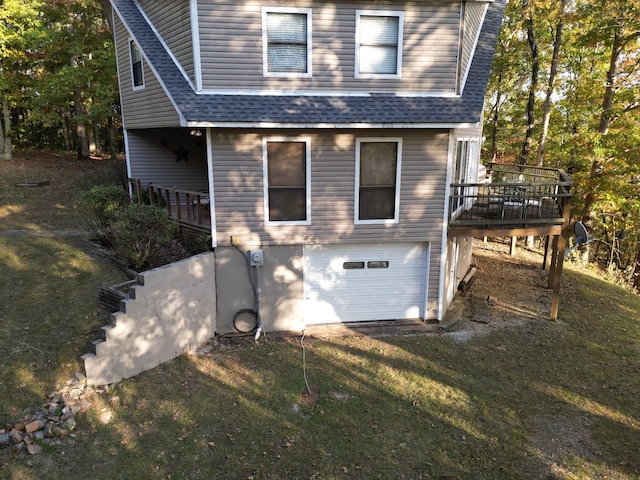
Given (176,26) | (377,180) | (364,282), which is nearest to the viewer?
(176,26)

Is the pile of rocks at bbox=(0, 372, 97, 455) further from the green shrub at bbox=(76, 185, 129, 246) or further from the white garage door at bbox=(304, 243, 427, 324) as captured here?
the white garage door at bbox=(304, 243, 427, 324)

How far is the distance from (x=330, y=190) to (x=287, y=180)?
1.01 m

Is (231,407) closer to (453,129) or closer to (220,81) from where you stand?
(220,81)

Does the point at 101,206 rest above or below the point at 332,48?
below

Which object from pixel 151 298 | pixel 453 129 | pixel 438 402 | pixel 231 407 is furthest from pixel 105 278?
pixel 453 129

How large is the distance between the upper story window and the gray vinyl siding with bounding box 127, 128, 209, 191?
176cm

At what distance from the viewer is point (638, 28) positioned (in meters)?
14.5

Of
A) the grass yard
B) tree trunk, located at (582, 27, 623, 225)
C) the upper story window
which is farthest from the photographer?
tree trunk, located at (582, 27, 623, 225)

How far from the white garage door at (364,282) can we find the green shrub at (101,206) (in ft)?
16.5

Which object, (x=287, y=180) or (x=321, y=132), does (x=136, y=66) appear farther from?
(x=321, y=132)

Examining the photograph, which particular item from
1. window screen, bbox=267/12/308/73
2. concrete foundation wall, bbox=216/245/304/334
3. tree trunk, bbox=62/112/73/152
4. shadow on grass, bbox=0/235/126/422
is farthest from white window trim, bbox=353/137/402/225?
tree trunk, bbox=62/112/73/152

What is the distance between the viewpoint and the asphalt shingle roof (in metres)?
9.01

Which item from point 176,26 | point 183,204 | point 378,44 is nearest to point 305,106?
point 378,44

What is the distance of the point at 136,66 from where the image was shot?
38.9 feet
